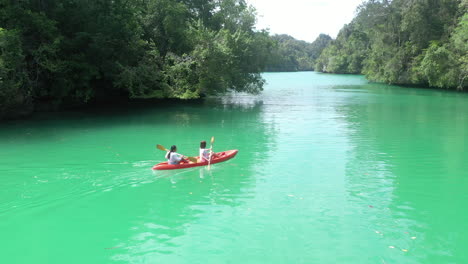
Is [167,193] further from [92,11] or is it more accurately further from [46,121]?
[92,11]

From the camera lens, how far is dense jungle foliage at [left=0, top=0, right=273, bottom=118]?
80.2 feet

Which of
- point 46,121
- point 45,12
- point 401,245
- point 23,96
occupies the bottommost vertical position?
point 401,245

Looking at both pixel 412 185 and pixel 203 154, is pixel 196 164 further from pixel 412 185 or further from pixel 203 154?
pixel 412 185

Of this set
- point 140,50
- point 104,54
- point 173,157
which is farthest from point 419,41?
point 173,157

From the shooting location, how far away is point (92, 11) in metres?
27.9

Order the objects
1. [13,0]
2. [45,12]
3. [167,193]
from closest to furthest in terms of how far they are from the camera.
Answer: [167,193]
[13,0]
[45,12]

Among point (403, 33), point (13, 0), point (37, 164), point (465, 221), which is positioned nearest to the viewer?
point (465, 221)

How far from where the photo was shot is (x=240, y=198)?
11172 millimetres

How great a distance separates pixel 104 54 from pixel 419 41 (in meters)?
40.8

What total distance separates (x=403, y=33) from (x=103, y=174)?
52.8m

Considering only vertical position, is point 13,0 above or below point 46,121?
above

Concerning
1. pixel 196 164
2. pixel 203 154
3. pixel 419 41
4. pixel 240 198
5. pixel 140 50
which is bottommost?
pixel 240 198

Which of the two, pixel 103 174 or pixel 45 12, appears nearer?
pixel 103 174

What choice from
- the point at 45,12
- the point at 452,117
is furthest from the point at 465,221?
→ the point at 45,12
